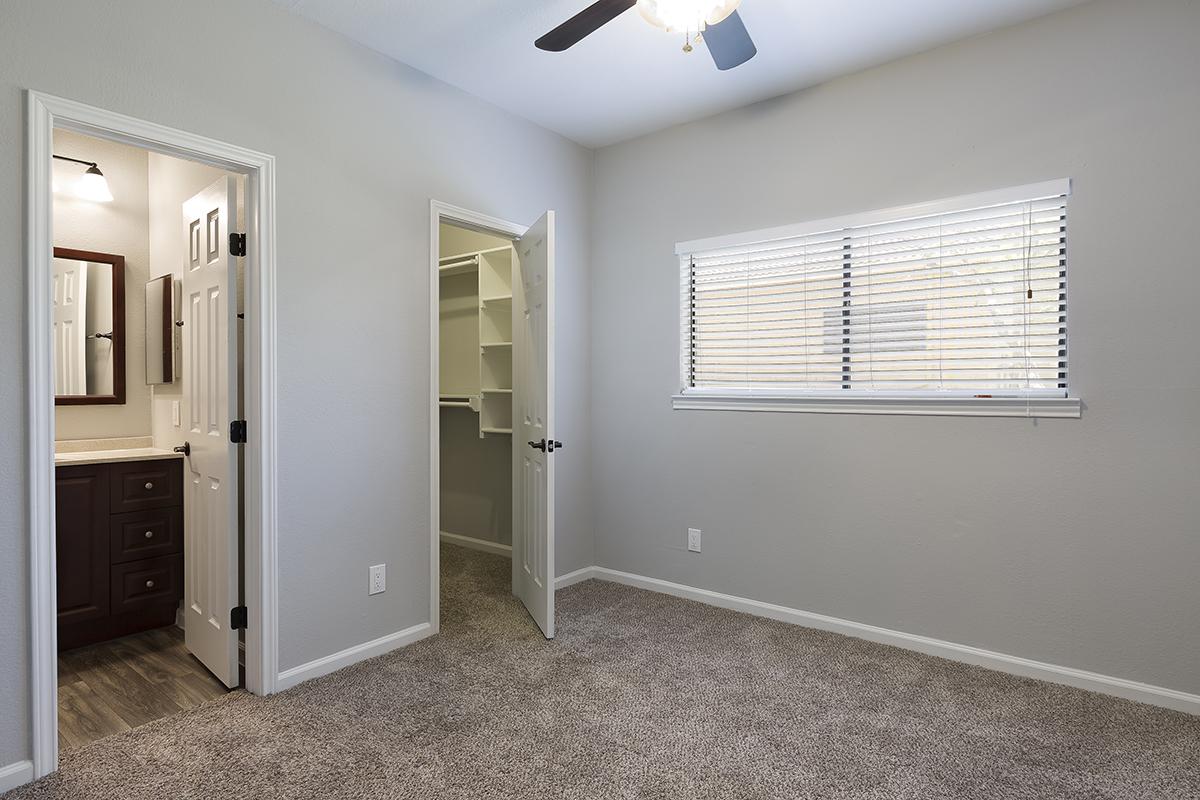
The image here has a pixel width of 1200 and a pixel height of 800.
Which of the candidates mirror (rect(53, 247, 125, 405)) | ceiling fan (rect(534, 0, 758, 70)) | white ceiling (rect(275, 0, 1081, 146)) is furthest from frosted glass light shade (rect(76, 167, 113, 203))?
ceiling fan (rect(534, 0, 758, 70))

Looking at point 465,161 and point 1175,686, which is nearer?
point 1175,686

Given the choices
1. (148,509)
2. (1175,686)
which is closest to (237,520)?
(148,509)

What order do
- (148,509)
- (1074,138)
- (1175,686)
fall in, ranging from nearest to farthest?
(1175,686), (1074,138), (148,509)

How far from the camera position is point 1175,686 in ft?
7.85

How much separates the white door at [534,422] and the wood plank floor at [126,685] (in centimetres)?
137

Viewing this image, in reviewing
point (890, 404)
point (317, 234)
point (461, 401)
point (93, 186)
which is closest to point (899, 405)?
point (890, 404)

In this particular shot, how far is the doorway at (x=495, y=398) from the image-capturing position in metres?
3.10

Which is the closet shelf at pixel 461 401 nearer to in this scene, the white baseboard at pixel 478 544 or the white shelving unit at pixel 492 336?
the white shelving unit at pixel 492 336

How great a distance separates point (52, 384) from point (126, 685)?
1.35 metres

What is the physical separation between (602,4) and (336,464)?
1.94 m

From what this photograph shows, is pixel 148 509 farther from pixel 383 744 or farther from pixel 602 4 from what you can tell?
pixel 602 4

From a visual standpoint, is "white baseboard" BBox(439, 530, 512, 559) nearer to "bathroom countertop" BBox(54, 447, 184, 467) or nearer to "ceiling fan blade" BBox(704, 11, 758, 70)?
"bathroom countertop" BBox(54, 447, 184, 467)

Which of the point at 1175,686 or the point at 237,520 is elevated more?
the point at 237,520

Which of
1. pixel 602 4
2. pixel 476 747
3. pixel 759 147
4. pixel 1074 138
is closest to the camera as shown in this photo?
pixel 602 4
